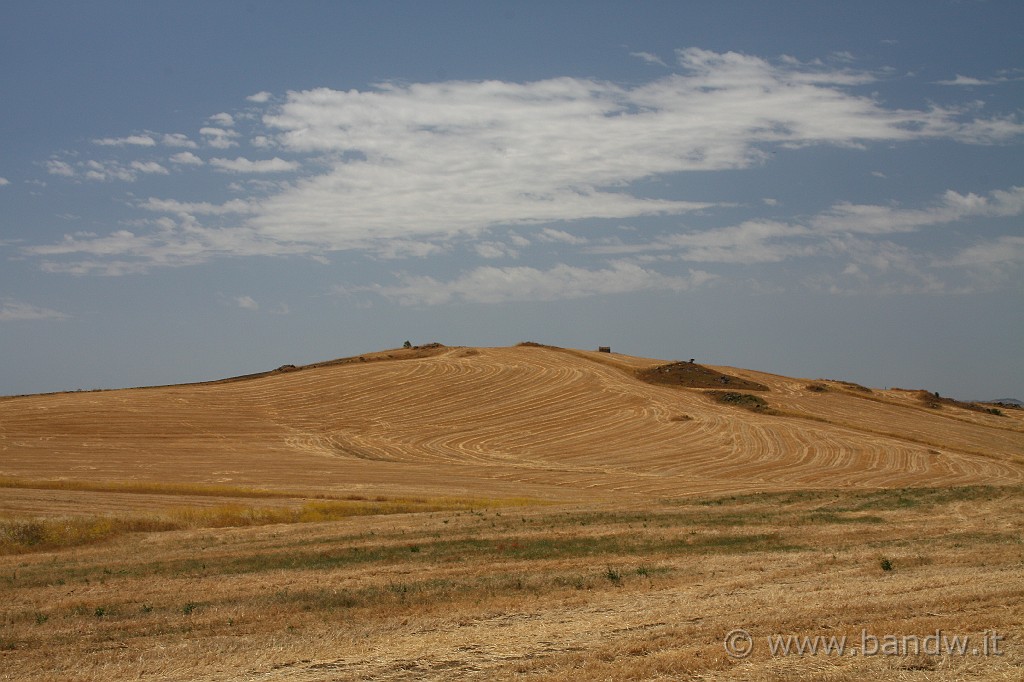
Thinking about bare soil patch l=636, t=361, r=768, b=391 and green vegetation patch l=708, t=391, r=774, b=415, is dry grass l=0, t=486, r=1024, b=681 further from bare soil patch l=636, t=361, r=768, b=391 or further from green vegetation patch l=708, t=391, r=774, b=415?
bare soil patch l=636, t=361, r=768, b=391

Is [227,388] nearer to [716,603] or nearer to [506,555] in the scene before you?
[506,555]

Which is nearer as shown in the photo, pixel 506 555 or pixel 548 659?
pixel 548 659

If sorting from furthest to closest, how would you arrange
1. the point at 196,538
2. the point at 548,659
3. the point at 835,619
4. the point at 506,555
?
the point at 196,538
the point at 506,555
the point at 835,619
the point at 548,659

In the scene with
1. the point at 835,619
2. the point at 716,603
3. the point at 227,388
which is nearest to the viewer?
the point at 835,619

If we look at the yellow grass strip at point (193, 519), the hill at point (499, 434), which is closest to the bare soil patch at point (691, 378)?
the hill at point (499, 434)

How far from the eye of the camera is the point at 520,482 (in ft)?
154

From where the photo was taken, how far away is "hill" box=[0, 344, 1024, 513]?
46719mm

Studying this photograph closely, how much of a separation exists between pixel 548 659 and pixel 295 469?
130ft

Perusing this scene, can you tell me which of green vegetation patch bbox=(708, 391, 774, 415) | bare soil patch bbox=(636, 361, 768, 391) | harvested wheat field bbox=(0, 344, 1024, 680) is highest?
bare soil patch bbox=(636, 361, 768, 391)

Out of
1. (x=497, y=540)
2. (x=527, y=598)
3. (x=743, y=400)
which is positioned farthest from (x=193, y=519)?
(x=743, y=400)

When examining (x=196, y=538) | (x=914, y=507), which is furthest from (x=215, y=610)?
(x=914, y=507)
